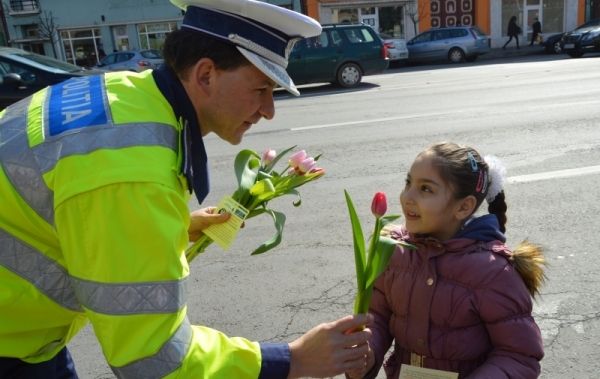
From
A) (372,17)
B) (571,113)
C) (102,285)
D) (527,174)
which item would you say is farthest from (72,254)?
(372,17)

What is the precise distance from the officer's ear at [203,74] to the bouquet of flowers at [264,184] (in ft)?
1.49

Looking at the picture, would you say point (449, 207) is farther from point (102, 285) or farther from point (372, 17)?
point (372, 17)

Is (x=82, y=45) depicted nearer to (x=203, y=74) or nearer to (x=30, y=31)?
(x=30, y=31)

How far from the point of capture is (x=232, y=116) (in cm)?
162

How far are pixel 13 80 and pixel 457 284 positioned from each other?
31.7ft

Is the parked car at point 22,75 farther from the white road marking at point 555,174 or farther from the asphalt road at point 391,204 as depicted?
the white road marking at point 555,174

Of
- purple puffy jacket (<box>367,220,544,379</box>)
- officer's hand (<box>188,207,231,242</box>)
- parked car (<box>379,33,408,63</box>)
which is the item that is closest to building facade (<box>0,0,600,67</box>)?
parked car (<box>379,33,408,63</box>)

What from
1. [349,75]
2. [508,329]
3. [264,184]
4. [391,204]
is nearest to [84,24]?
[349,75]

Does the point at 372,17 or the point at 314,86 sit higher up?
the point at 372,17

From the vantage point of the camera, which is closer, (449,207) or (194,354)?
(194,354)

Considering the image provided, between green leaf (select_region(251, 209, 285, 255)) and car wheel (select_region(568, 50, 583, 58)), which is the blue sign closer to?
green leaf (select_region(251, 209, 285, 255))

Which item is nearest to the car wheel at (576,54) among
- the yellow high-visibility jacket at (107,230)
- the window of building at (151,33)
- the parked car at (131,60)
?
the parked car at (131,60)

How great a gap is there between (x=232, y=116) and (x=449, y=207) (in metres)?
0.79

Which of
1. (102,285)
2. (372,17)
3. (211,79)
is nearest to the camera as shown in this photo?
(102,285)
